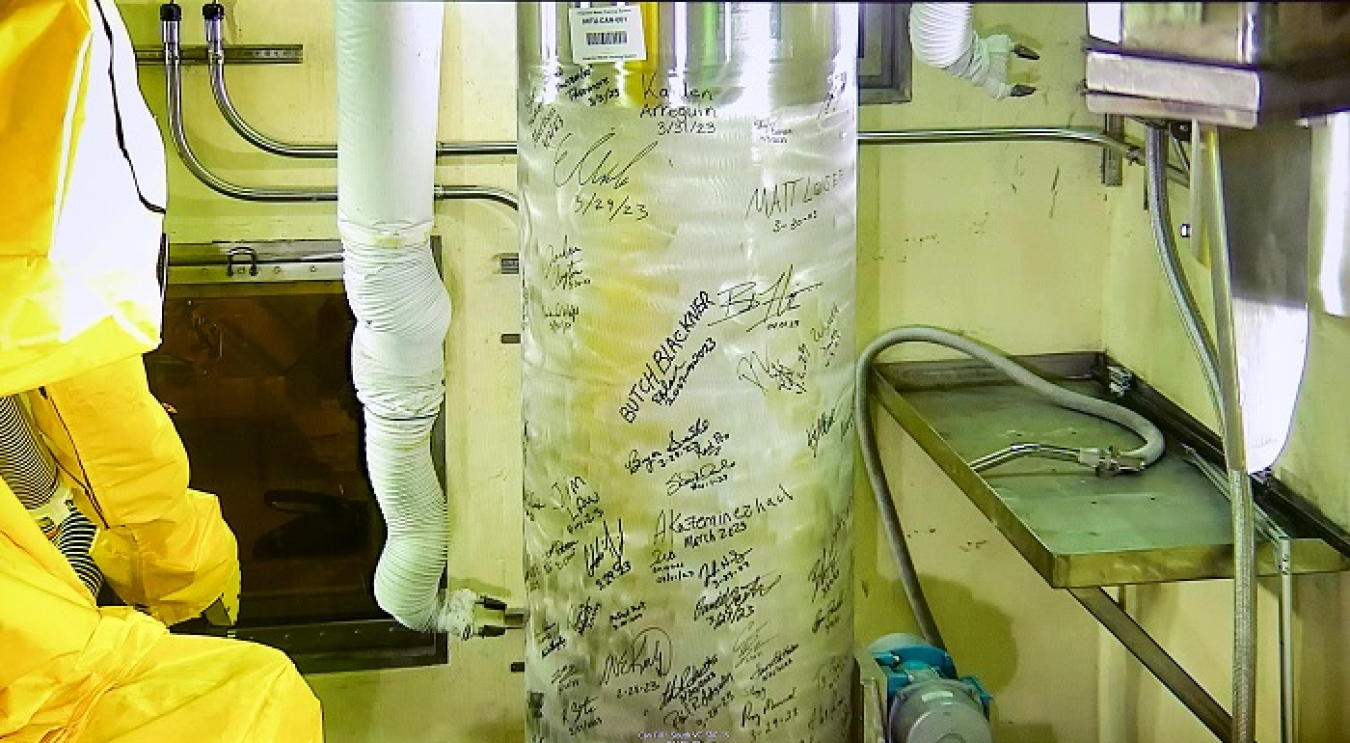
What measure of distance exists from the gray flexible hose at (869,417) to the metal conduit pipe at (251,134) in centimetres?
58

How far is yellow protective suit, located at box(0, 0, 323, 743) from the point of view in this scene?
118 centimetres

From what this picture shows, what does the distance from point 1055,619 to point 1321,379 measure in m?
0.74

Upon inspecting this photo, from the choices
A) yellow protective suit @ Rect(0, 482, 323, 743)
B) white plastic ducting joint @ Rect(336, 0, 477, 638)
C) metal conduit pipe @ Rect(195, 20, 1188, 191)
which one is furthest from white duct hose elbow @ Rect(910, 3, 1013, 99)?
yellow protective suit @ Rect(0, 482, 323, 743)

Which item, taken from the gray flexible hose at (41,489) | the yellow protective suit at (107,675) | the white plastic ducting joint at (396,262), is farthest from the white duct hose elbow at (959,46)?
the gray flexible hose at (41,489)

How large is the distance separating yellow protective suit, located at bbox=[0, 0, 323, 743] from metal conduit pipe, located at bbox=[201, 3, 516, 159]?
15.2 inches

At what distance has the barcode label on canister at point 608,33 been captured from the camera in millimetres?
1206

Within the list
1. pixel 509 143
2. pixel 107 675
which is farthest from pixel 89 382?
pixel 509 143

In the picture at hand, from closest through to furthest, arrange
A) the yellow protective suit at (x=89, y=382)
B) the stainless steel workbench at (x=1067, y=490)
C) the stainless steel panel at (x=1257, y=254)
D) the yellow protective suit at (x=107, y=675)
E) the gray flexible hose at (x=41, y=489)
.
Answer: the stainless steel panel at (x=1257, y=254)
the yellow protective suit at (x=89, y=382)
the yellow protective suit at (x=107, y=675)
the stainless steel workbench at (x=1067, y=490)
the gray flexible hose at (x=41, y=489)

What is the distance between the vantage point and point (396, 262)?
1425 mm

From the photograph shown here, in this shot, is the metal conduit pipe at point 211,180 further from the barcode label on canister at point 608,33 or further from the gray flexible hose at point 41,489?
the barcode label on canister at point 608,33

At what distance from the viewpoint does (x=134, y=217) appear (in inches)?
50.1

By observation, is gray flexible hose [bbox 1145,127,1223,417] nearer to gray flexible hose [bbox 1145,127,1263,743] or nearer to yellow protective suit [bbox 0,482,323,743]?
gray flexible hose [bbox 1145,127,1263,743]

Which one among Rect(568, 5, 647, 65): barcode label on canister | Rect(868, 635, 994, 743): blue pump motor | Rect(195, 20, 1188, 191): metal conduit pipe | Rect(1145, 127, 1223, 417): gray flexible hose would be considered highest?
Rect(568, 5, 647, 65): barcode label on canister

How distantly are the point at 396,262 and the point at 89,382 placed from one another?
15.4 inches
